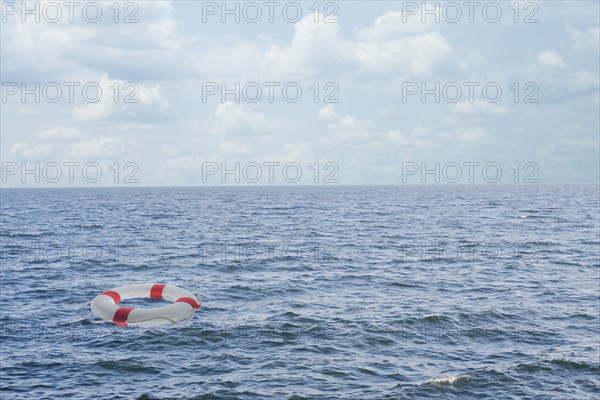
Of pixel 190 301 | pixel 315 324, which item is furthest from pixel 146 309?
pixel 315 324

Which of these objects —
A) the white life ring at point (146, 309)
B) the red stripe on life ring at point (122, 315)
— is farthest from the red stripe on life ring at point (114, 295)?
the red stripe on life ring at point (122, 315)

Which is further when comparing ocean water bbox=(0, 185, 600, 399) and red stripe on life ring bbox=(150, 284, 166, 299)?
red stripe on life ring bbox=(150, 284, 166, 299)

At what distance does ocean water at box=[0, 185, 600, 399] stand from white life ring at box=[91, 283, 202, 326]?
2533mm

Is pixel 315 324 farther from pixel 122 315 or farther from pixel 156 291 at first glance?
pixel 122 315

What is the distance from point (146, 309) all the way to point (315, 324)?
10168 mm

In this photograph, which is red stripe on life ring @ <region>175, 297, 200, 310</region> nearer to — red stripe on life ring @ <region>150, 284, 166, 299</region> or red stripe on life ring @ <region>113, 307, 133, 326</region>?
red stripe on life ring @ <region>150, 284, 166, 299</region>

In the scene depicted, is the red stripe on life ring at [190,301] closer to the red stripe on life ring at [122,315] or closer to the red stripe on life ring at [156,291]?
the red stripe on life ring at [156,291]

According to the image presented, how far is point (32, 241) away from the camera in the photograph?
55.6 meters

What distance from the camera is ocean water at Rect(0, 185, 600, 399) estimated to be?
1950 centimetres

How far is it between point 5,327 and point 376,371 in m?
16.6

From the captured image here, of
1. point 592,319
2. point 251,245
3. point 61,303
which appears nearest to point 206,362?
point 61,303

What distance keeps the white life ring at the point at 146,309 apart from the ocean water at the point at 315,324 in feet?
8.31

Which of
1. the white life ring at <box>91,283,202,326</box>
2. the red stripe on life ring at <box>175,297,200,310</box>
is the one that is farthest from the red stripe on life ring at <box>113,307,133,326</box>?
the red stripe on life ring at <box>175,297,200,310</box>

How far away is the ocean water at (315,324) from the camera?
1950 centimetres
